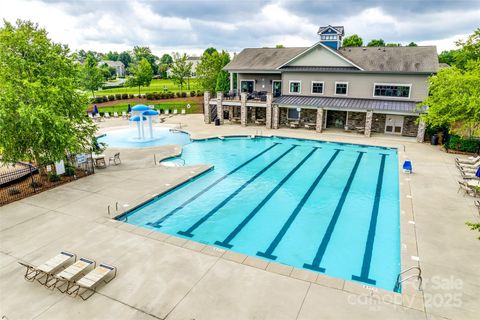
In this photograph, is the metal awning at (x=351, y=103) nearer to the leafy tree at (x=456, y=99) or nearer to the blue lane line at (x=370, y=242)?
the leafy tree at (x=456, y=99)

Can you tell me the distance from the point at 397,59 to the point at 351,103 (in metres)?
5.94

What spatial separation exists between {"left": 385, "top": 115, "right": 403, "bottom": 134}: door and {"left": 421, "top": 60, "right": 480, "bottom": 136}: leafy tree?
5.19m

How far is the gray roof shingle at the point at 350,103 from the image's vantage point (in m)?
26.2

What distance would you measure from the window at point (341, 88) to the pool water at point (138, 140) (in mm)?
15773

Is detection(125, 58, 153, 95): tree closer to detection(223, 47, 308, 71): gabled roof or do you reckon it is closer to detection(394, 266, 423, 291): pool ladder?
detection(223, 47, 308, 71): gabled roof

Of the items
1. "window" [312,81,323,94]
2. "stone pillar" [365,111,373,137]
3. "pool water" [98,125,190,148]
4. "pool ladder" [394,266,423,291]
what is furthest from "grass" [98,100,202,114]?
"pool ladder" [394,266,423,291]

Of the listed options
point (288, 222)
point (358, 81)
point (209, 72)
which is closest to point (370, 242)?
point (288, 222)

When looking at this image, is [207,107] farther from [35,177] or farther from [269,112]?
[35,177]

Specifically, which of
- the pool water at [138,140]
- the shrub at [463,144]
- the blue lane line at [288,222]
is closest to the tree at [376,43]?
the shrub at [463,144]

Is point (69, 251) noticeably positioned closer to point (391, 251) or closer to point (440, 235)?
point (391, 251)

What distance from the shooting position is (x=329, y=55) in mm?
29672

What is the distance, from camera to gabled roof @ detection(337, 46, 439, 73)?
87.0 feet

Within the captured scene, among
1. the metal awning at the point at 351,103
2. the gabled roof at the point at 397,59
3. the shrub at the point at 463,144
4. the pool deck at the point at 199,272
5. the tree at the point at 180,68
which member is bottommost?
the pool deck at the point at 199,272

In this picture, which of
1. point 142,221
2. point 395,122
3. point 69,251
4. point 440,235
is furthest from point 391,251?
point 395,122
